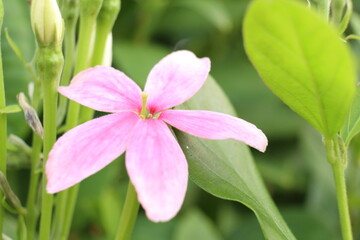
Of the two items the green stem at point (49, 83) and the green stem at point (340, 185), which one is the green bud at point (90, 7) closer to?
the green stem at point (49, 83)

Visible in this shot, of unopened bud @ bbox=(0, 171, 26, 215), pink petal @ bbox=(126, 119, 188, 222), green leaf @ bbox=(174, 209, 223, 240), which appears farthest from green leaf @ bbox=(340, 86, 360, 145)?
green leaf @ bbox=(174, 209, 223, 240)

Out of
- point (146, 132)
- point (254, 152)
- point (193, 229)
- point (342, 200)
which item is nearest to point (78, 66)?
point (146, 132)

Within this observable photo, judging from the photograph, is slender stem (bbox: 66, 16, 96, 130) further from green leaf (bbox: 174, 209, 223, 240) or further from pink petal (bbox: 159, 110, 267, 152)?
green leaf (bbox: 174, 209, 223, 240)

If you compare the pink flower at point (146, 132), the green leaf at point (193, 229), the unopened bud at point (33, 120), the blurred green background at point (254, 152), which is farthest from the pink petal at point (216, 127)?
the green leaf at point (193, 229)

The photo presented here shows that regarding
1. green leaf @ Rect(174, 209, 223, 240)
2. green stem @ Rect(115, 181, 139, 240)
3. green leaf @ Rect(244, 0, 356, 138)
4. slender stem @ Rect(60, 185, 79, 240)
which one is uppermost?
green leaf @ Rect(244, 0, 356, 138)

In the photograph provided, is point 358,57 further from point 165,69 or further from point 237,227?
point 165,69

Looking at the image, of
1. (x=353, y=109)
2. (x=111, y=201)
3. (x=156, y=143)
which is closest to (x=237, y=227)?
(x=111, y=201)
